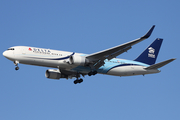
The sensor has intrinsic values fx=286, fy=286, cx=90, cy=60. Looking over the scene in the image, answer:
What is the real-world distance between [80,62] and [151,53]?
1384 centimetres

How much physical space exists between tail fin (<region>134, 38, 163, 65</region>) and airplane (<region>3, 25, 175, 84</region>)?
755 mm

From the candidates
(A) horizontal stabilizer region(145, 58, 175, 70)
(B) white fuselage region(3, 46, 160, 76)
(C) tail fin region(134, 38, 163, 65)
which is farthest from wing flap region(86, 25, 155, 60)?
(C) tail fin region(134, 38, 163, 65)

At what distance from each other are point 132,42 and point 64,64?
31.5 ft

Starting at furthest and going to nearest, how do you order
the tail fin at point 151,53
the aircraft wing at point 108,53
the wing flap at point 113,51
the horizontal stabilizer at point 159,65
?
the tail fin at point 151,53 < the horizontal stabilizer at point 159,65 < the aircraft wing at point 108,53 < the wing flap at point 113,51

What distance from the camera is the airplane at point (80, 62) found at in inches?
1420

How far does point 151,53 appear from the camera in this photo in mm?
45094

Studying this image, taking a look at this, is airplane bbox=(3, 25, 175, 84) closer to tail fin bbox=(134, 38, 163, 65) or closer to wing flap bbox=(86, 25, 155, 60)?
wing flap bbox=(86, 25, 155, 60)

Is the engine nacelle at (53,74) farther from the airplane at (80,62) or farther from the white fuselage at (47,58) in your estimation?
the white fuselage at (47,58)

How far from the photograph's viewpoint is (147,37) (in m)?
31.5

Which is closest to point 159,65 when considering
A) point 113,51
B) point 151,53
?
point 151,53

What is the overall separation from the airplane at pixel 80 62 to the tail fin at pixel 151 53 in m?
0.75

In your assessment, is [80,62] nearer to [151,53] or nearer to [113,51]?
[113,51]

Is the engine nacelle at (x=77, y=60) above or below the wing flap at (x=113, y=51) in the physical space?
below

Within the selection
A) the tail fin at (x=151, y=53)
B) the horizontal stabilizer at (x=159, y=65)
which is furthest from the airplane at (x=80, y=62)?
the tail fin at (x=151, y=53)
